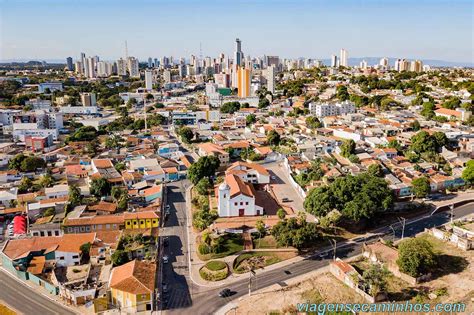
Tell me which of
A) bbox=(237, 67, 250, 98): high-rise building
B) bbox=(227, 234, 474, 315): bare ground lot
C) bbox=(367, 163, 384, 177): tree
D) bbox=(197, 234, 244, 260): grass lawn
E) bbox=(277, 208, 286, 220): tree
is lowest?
bbox=(227, 234, 474, 315): bare ground lot

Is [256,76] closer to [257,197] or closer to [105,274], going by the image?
[257,197]

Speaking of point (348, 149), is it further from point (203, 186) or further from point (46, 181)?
point (46, 181)

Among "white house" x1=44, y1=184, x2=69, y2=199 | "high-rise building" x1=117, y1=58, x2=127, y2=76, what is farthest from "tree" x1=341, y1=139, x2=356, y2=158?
"high-rise building" x1=117, y1=58, x2=127, y2=76

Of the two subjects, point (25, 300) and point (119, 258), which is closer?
point (25, 300)

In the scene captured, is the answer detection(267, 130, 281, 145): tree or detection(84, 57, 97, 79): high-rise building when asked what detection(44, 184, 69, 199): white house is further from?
detection(84, 57, 97, 79): high-rise building

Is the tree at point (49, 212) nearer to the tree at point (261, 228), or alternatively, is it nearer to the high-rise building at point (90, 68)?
the tree at point (261, 228)

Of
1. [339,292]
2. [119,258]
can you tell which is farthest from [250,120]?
[339,292]
